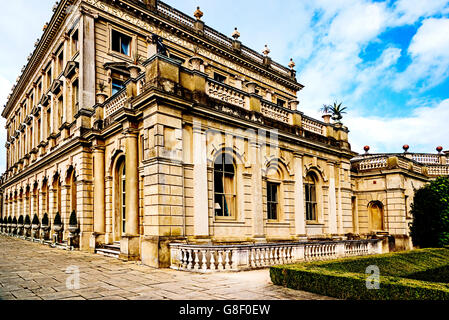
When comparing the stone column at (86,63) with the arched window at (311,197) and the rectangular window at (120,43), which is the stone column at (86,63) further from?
the arched window at (311,197)

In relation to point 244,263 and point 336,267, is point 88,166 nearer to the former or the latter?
point 244,263

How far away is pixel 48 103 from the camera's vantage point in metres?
24.9

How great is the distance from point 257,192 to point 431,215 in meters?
12.9

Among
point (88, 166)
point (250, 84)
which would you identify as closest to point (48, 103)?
point (88, 166)

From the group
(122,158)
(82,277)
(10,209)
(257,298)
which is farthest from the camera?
(10,209)

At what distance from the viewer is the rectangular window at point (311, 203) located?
1839 cm

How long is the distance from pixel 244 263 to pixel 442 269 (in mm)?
8160

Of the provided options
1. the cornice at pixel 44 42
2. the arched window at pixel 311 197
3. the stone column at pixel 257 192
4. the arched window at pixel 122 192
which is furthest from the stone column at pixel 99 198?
the arched window at pixel 311 197

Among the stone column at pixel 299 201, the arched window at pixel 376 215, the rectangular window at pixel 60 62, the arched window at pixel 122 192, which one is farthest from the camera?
the rectangular window at pixel 60 62

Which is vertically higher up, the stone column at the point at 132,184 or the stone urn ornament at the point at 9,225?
the stone column at the point at 132,184

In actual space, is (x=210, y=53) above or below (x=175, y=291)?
above

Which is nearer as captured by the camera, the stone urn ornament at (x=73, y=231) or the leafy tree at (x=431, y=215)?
the stone urn ornament at (x=73, y=231)

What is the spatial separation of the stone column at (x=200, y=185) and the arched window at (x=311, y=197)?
23.9ft

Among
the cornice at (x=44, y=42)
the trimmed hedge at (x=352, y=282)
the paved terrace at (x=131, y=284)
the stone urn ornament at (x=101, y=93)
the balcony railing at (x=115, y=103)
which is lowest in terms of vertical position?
the paved terrace at (x=131, y=284)
